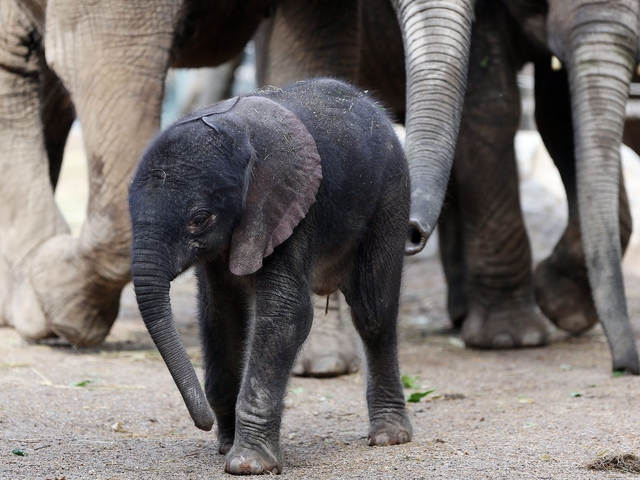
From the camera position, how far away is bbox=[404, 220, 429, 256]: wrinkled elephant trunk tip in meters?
4.05

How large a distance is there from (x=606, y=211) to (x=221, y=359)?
2228mm

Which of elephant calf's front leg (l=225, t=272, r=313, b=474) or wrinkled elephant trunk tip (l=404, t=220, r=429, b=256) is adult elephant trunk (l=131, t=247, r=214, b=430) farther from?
wrinkled elephant trunk tip (l=404, t=220, r=429, b=256)

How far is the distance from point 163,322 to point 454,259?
4.89 metres

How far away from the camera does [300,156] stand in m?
3.52

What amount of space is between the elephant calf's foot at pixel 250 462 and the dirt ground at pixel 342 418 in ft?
0.20

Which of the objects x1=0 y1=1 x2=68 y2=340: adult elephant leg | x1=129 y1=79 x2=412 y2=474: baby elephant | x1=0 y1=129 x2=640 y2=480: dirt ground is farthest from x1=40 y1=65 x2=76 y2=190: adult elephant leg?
x1=129 y1=79 x2=412 y2=474: baby elephant

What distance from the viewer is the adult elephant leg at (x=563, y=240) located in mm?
6719

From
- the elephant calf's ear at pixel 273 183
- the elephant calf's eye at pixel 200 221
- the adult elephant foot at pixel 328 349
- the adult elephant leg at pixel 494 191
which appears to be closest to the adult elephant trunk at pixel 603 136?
the adult elephant leg at pixel 494 191

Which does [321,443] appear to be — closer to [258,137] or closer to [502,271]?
[258,137]

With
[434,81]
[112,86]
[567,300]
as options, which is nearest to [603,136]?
[434,81]

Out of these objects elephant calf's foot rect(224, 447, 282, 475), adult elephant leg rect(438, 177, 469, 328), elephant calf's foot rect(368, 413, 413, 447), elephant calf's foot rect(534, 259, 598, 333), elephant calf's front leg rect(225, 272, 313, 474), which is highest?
elephant calf's front leg rect(225, 272, 313, 474)

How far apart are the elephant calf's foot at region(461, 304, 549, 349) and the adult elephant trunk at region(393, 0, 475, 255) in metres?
2.30

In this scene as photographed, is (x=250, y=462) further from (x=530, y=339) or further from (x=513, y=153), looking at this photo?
(x=513, y=153)

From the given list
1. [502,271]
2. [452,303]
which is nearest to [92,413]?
[502,271]
